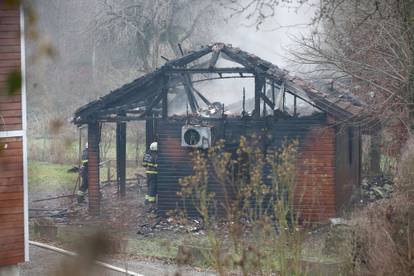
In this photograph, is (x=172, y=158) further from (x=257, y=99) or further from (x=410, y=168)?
(x=410, y=168)

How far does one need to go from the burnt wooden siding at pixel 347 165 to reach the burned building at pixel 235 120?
0.05 m

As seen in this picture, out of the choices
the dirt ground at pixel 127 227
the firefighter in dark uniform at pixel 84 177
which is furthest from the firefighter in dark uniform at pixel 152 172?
the firefighter in dark uniform at pixel 84 177

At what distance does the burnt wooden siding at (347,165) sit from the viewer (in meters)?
15.3

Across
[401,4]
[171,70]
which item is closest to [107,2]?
[171,70]

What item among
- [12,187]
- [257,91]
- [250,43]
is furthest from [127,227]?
[250,43]

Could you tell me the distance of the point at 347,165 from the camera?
16.5 m

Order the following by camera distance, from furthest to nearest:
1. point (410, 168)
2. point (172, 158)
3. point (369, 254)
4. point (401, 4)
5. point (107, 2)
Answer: point (107, 2), point (172, 158), point (401, 4), point (410, 168), point (369, 254)

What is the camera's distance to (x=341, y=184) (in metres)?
15.7

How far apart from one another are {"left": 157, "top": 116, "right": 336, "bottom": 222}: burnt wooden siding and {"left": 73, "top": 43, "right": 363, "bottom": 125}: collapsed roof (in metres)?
0.66

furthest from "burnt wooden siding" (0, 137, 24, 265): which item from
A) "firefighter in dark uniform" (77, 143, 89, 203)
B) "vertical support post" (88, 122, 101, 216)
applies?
"firefighter in dark uniform" (77, 143, 89, 203)

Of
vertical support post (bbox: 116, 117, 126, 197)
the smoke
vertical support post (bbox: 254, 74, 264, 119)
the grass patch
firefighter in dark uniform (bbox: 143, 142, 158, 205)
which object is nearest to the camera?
vertical support post (bbox: 254, 74, 264, 119)

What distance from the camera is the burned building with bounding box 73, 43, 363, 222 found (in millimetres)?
14531

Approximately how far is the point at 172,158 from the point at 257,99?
98.4 inches

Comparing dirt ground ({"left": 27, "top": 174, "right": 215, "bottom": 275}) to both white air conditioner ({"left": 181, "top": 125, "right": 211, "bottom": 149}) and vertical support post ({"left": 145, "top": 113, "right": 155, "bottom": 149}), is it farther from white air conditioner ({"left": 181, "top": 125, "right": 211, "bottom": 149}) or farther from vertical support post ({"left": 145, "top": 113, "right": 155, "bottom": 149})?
white air conditioner ({"left": 181, "top": 125, "right": 211, "bottom": 149})
